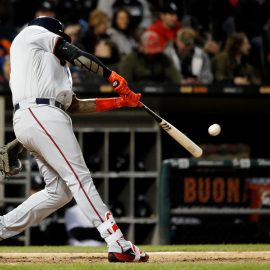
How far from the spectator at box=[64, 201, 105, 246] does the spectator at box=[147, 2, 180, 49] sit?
8.94 ft

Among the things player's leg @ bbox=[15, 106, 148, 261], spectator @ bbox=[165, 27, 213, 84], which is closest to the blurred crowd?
spectator @ bbox=[165, 27, 213, 84]

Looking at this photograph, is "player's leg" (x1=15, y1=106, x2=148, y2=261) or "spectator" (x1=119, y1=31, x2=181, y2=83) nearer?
"player's leg" (x1=15, y1=106, x2=148, y2=261)

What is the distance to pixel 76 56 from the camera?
5684 millimetres

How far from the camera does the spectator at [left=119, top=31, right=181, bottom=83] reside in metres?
10.8

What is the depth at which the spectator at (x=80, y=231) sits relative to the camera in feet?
33.3

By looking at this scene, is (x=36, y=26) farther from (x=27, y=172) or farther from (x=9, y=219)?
(x=27, y=172)

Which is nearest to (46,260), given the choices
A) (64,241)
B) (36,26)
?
(36,26)

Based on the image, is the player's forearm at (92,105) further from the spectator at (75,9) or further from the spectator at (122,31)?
the spectator at (75,9)

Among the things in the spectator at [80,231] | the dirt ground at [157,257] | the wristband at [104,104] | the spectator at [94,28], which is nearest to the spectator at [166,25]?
the spectator at [94,28]

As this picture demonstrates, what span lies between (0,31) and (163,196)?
3.33 metres

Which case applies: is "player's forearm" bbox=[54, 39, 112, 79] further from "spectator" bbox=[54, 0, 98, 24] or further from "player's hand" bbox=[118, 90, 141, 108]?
"spectator" bbox=[54, 0, 98, 24]

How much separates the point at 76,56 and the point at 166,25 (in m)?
6.27

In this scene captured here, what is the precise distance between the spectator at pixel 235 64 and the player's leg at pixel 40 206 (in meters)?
5.31

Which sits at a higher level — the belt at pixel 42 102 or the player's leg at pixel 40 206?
the belt at pixel 42 102
